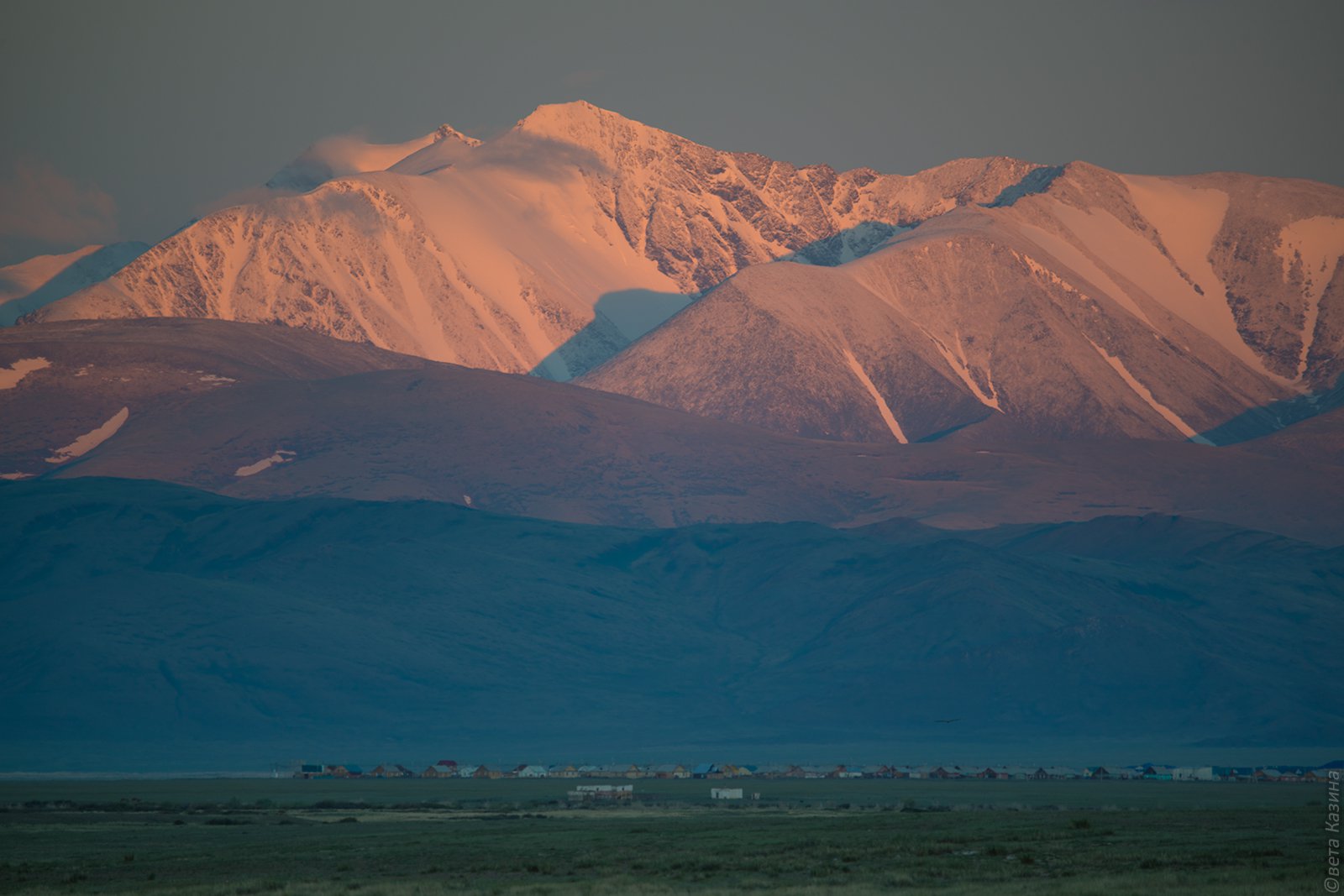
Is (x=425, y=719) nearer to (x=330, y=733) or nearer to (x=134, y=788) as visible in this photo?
(x=330, y=733)

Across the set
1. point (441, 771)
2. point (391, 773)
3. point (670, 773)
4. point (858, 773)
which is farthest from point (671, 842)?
point (441, 771)

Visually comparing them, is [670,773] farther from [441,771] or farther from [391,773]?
[391,773]

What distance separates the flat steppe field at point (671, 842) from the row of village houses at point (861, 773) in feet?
76.5

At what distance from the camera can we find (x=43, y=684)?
7589 inches

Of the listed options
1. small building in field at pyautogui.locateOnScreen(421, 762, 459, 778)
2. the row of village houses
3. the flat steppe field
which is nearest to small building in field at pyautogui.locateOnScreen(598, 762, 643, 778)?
the row of village houses

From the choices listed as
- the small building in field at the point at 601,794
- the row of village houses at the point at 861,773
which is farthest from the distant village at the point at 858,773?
the small building in field at the point at 601,794

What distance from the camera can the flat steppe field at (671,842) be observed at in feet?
178

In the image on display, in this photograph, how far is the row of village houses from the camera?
13750cm

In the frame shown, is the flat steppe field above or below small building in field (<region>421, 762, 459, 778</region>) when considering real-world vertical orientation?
above

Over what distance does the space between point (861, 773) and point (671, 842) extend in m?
73.5

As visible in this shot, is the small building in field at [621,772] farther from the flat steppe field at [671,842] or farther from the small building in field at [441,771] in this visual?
the flat steppe field at [671,842]

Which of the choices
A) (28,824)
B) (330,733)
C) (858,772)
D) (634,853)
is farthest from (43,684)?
(634,853)

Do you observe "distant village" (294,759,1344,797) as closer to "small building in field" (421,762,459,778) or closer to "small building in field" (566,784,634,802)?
"small building in field" (421,762,459,778)

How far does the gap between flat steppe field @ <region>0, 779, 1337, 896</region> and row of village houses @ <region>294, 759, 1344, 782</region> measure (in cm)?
2332
